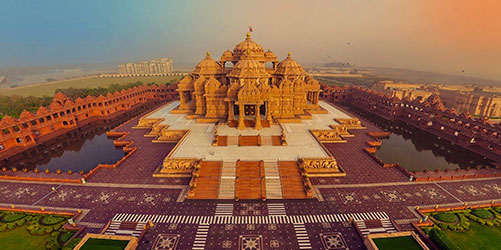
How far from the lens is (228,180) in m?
24.3

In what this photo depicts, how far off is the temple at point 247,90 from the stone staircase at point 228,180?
11489mm

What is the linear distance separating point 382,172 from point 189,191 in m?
25.5

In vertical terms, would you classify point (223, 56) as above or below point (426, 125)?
above

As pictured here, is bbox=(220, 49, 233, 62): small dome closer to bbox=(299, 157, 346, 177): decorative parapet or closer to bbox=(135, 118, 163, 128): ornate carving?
bbox=(135, 118, 163, 128): ornate carving

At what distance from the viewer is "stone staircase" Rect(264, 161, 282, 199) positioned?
22.6 metres

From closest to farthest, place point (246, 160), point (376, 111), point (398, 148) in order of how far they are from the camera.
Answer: point (246, 160)
point (398, 148)
point (376, 111)

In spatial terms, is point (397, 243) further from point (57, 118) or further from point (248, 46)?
point (57, 118)

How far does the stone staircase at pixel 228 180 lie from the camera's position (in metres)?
22.7

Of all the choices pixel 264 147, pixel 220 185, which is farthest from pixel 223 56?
pixel 220 185

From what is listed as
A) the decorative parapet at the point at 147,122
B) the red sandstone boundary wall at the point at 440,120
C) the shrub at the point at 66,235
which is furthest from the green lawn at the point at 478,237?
the decorative parapet at the point at 147,122

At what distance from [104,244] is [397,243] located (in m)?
23.8

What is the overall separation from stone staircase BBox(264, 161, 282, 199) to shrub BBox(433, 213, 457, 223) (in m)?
15.7

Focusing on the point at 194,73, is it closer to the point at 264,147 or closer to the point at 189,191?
the point at 264,147

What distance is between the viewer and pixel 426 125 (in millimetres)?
46781
